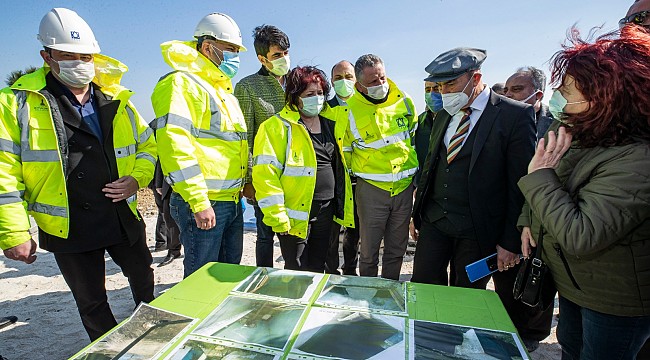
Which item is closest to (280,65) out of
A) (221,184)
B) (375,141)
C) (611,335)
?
(375,141)

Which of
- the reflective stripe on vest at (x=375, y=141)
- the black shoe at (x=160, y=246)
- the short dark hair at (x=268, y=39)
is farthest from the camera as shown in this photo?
the black shoe at (x=160, y=246)

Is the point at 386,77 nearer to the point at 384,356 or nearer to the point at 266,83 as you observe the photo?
the point at 266,83

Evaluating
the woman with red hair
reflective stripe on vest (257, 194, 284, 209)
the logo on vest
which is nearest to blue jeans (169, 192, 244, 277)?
reflective stripe on vest (257, 194, 284, 209)

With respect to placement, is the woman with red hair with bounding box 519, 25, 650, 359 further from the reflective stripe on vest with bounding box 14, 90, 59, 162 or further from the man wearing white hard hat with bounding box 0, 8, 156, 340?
the reflective stripe on vest with bounding box 14, 90, 59, 162

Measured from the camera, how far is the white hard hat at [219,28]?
2.58 m

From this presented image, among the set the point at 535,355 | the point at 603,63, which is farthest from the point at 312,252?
the point at 603,63

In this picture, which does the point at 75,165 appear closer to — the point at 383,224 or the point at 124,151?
the point at 124,151

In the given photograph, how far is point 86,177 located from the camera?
2.25m

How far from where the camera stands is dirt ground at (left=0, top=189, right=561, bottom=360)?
115 inches

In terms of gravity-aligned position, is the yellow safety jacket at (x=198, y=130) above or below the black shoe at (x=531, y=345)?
above

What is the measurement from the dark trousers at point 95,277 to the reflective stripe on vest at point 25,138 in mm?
621

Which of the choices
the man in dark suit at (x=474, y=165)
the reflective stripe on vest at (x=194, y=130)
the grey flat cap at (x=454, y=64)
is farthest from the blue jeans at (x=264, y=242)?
the grey flat cap at (x=454, y=64)

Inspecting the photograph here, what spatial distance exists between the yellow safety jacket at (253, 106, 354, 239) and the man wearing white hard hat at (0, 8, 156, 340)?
2.66ft

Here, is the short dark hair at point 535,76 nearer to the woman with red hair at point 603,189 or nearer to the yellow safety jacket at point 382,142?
the yellow safety jacket at point 382,142
